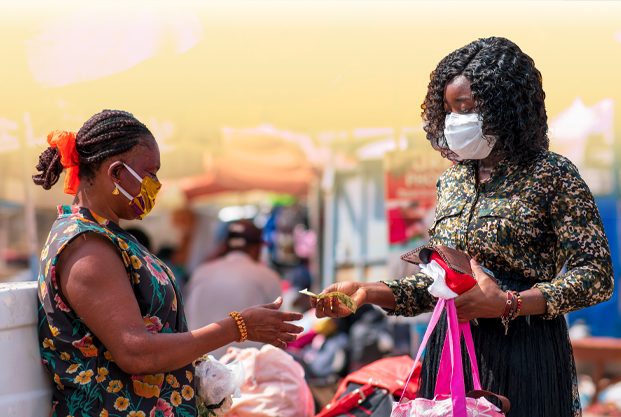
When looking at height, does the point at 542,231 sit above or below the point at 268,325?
above

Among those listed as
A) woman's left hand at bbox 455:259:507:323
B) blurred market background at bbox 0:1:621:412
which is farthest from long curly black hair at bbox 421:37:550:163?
blurred market background at bbox 0:1:621:412

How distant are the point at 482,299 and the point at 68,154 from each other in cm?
130

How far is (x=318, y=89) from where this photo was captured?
5.37 m

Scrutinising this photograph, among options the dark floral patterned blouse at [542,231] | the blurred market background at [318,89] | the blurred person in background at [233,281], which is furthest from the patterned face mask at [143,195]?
the blurred market background at [318,89]

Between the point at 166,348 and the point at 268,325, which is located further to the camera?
the point at 268,325

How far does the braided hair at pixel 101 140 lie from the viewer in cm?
188

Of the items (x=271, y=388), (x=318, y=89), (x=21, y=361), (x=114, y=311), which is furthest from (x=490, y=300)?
(x=318, y=89)

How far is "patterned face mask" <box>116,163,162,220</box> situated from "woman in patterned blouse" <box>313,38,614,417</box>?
0.64 m

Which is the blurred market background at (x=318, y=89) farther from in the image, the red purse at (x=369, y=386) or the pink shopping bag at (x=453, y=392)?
the pink shopping bag at (x=453, y=392)

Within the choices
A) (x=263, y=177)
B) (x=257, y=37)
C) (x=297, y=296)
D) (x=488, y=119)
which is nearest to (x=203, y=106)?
(x=257, y=37)

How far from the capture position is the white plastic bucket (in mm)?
1745

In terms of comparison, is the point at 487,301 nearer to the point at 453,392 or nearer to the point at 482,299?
the point at 482,299

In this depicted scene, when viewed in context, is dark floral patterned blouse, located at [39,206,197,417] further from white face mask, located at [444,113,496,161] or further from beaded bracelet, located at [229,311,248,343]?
white face mask, located at [444,113,496,161]

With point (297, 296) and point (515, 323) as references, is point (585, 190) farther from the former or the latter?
point (297, 296)
